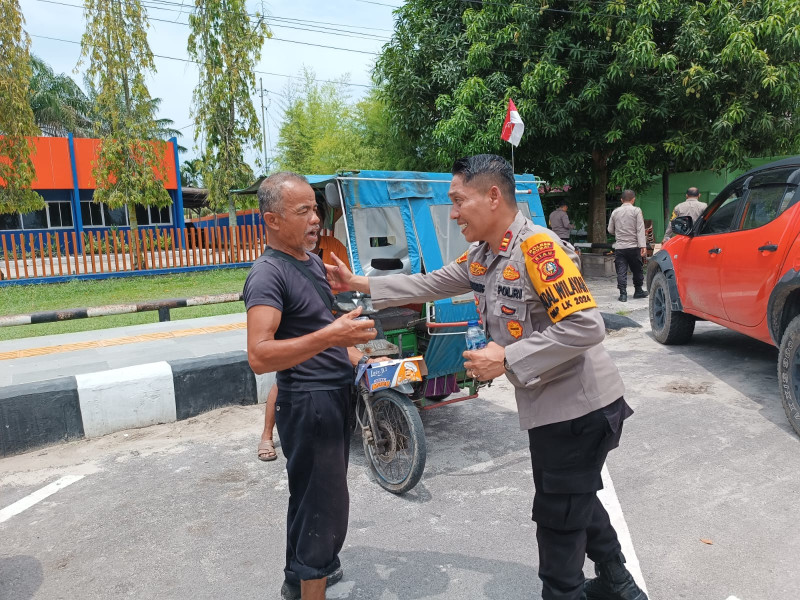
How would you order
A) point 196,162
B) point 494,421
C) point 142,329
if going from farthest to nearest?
point 196,162, point 142,329, point 494,421

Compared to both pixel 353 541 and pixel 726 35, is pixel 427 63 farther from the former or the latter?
pixel 353 541

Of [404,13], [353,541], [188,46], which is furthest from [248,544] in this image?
[188,46]

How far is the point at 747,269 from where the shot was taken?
17.3 feet

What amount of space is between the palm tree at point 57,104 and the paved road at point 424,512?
34.1 meters

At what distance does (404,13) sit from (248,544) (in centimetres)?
1419

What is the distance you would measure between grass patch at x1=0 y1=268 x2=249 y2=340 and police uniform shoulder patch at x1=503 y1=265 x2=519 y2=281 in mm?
8214

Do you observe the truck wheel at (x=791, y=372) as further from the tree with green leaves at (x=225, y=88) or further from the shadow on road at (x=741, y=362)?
the tree with green leaves at (x=225, y=88)

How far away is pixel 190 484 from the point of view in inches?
158

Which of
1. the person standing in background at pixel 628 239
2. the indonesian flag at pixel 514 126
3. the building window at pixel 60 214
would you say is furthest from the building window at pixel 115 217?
the person standing in background at pixel 628 239

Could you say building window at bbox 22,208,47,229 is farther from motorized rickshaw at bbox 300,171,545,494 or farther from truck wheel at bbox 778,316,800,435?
truck wheel at bbox 778,316,800,435

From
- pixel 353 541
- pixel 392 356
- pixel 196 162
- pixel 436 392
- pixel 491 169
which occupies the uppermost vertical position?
pixel 196 162

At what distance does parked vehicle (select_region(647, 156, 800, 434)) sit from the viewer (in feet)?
15.0

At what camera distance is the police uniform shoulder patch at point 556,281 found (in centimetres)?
205

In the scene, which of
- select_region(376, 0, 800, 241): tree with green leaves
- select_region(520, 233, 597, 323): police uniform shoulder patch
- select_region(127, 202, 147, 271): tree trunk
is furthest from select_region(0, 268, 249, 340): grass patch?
select_region(520, 233, 597, 323): police uniform shoulder patch
